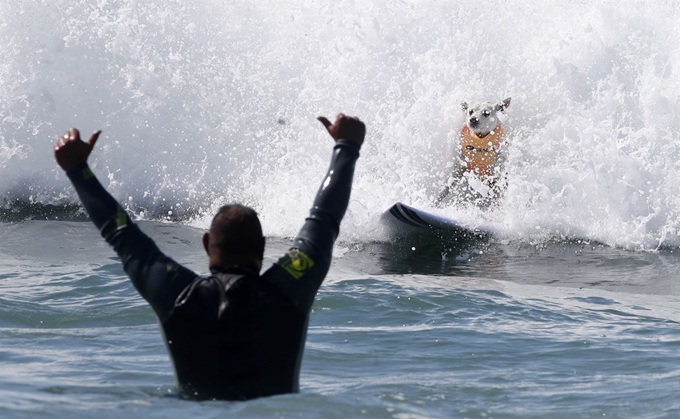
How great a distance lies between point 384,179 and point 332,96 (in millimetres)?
2011

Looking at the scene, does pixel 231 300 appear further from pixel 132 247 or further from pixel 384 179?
pixel 384 179

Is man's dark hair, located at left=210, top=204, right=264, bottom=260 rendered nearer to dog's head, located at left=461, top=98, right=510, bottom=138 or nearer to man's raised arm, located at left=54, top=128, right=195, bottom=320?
man's raised arm, located at left=54, top=128, right=195, bottom=320

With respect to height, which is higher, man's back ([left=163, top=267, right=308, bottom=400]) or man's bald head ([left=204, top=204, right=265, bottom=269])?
man's bald head ([left=204, top=204, right=265, bottom=269])

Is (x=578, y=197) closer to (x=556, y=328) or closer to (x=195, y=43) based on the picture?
(x=556, y=328)

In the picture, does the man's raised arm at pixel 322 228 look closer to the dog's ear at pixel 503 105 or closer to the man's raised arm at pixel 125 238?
the man's raised arm at pixel 125 238

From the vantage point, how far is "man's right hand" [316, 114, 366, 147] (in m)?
3.59

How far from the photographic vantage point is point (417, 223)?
33.0 ft

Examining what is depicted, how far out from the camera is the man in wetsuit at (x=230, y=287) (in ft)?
11.3

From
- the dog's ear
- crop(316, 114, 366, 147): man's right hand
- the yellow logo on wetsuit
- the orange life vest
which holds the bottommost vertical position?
the yellow logo on wetsuit

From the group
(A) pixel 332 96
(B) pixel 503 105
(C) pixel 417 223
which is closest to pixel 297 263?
(C) pixel 417 223

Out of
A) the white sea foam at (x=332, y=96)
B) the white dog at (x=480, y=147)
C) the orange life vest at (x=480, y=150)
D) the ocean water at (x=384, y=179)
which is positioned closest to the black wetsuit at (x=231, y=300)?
the ocean water at (x=384, y=179)

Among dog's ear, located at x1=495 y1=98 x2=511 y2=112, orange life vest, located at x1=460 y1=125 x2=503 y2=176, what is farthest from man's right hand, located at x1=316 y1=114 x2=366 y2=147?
dog's ear, located at x1=495 y1=98 x2=511 y2=112

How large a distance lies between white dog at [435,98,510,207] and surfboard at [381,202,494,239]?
1.03 metres

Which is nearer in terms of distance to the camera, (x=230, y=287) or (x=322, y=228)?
(x=230, y=287)
